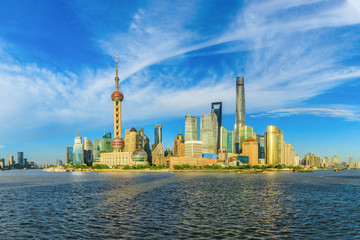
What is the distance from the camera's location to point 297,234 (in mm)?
44875

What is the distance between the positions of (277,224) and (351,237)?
39.4 ft

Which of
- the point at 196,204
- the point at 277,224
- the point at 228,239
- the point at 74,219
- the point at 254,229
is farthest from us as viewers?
the point at 196,204

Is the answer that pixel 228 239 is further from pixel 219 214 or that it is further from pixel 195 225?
pixel 219 214

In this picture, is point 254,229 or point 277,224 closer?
point 254,229

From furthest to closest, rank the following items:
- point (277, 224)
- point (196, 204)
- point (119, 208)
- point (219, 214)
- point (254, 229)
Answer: point (196, 204)
point (119, 208)
point (219, 214)
point (277, 224)
point (254, 229)

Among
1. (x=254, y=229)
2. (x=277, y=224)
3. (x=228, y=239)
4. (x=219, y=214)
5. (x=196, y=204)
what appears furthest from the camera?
(x=196, y=204)

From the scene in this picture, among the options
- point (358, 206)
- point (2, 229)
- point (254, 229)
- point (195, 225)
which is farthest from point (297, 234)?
point (2, 229)

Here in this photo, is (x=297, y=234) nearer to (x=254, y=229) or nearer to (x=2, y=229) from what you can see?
(x=254, y=229)

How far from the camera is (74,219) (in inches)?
2239

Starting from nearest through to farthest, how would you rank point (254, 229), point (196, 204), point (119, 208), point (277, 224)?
point (254, 229) < point (277, 224) < point (119, 208) < point (196, 204)

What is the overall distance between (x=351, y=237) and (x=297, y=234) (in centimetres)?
755

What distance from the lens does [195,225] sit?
168 feet

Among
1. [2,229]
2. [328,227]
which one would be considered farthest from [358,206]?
[2,229]

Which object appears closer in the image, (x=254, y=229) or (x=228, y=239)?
(x=228, y=239)
